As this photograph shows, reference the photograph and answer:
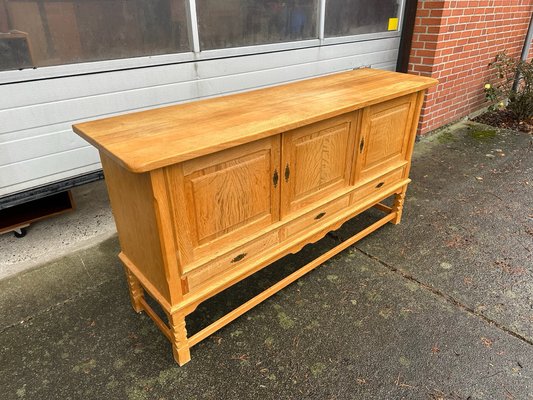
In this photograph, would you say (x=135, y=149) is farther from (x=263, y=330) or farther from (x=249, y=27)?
(x=249, y=27)

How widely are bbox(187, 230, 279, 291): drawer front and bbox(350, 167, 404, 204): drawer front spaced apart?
77 centimetres

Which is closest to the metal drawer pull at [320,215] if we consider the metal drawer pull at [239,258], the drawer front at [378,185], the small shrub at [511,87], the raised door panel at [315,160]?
the raised door panel at [315,160]

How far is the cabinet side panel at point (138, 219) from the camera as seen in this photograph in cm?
170

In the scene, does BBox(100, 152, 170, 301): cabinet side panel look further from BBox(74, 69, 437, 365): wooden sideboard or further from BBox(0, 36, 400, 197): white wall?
BBox(0, 36, 400, 197): white wall

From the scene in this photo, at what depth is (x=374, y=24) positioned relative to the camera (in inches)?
175

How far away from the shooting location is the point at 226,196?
1.86 metres

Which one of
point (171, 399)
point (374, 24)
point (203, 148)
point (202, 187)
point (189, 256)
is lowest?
point (171, 399)

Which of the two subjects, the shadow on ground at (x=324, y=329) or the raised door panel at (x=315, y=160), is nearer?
the shadow on ground at (x=324, y=329)

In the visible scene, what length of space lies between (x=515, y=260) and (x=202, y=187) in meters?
2.37

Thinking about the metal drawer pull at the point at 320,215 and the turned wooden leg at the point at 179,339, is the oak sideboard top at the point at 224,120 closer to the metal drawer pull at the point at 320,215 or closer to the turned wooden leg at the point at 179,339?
the metal drawer pull at the point at 320,215

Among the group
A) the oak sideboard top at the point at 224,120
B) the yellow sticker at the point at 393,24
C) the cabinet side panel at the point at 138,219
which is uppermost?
the yellow sticker at the point at 393,24

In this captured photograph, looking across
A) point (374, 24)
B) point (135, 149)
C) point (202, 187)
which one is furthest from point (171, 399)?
point (374, 24)

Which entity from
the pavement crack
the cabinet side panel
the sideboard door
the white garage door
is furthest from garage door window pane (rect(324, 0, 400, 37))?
the pavement crack

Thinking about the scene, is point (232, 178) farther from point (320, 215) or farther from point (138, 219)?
point (320, 215)
